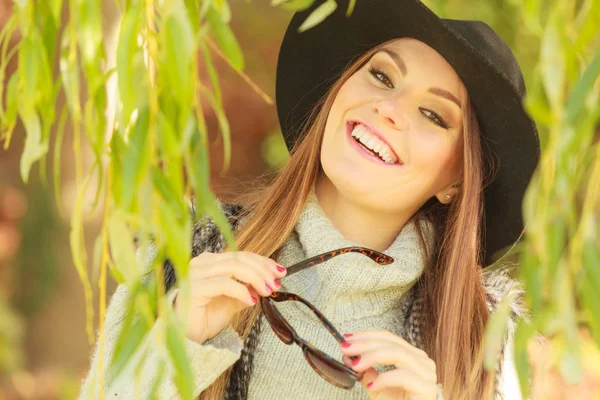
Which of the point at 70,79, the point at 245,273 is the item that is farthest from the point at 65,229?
the point at 70,79

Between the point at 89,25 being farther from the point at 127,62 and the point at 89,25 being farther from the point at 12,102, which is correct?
the point at 12,102

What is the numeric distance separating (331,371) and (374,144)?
51cm

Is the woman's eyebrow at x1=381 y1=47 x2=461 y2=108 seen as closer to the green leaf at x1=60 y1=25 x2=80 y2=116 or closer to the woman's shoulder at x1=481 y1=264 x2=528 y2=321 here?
the woman's shoulder at x1=481 y1=264 x2=528 y2=321

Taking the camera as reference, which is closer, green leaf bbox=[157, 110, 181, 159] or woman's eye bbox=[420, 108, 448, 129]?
green leaf bbox=[157, 110, 181, 159]

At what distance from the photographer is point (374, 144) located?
1.84m

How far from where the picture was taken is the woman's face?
1834mm

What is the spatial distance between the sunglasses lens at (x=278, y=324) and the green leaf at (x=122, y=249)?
64 cm

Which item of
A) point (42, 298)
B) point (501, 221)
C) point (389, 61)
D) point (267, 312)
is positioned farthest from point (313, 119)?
point (42, 298)

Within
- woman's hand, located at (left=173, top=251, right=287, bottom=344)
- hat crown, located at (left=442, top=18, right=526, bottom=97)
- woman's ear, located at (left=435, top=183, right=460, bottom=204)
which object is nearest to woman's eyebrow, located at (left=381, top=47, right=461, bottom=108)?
hat crown, located at (left=442, top=18, right=526, bottom=97)

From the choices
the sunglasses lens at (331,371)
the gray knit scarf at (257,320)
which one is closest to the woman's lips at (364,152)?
the gray knit scarf at (257,320)

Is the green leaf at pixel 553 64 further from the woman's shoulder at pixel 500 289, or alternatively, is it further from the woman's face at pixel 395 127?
the woman's shoulder at pixel 500 289

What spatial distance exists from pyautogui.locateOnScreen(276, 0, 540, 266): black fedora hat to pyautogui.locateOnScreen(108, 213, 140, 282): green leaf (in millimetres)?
1004

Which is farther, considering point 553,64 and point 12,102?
point 12,102

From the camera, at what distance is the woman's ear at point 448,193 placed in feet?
6.89
